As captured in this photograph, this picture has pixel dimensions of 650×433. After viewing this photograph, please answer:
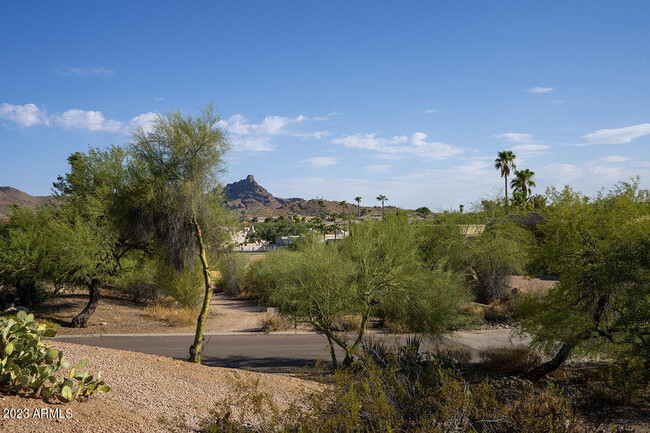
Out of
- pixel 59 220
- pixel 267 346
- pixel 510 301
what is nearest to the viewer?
pixel 267 346

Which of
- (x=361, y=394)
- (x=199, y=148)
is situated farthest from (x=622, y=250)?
(x=199, y=148)

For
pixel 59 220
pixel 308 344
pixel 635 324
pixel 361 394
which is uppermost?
pixel 59 220

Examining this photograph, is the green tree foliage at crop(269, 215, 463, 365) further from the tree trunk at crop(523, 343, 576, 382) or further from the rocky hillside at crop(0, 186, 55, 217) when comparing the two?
the rocky hillside at crop(0, 186, 55, 217)

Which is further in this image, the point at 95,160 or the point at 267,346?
the point at 95,160

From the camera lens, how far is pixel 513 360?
15211 mm

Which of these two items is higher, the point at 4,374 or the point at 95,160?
the point at 95,160

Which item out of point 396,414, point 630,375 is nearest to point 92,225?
point 396,414

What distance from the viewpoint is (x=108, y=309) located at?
2522cm

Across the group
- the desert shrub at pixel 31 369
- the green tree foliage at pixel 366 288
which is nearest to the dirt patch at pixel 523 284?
the green tree foliage at pixel 366 288

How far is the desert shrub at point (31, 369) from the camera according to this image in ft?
21.4

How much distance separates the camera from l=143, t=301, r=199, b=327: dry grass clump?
930 inches

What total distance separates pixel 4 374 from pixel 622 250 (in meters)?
13.0

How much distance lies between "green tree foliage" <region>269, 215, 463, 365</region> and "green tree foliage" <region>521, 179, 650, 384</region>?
3808 mm

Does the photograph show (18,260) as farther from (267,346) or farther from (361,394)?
(361,394)
